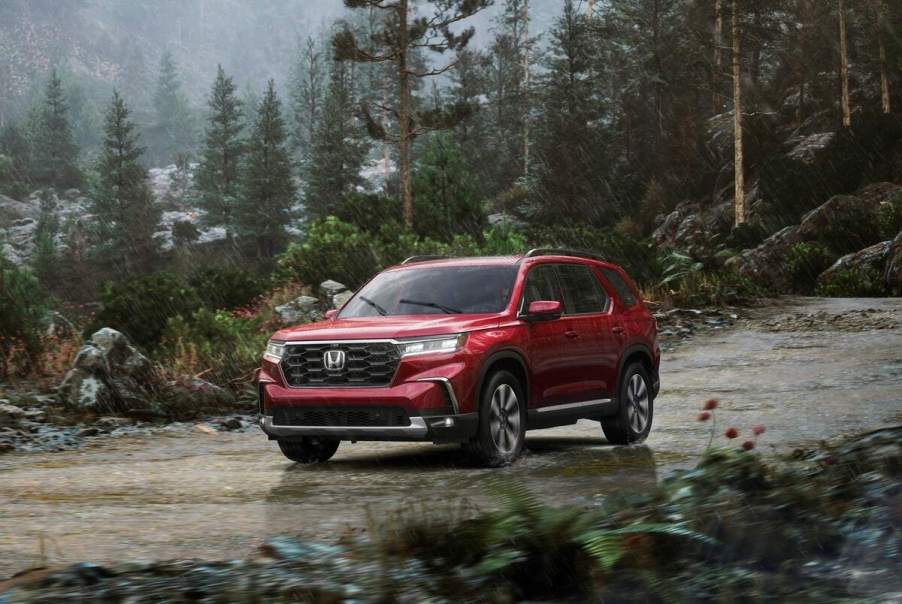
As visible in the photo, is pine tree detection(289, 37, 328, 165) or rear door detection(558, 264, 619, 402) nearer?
Result: rear door detection(558, 264, 619, 402)

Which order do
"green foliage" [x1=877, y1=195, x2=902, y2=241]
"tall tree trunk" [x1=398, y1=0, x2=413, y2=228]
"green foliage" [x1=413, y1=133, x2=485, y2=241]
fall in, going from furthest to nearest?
"tall tree trunk" [x1=398, y1=0, x2=413, y2=228]
"green foliage" [x1=413, y1=133, x2=485, y2=241]
"green foliage" [x1=877, y1=195, x2=902, y2=241]

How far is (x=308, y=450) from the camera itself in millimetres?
11102

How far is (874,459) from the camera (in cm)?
663

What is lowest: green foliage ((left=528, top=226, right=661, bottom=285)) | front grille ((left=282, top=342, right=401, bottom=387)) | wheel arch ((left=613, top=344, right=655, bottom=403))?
wheel arch ((left=613, top=344, right=655, bottom=403))

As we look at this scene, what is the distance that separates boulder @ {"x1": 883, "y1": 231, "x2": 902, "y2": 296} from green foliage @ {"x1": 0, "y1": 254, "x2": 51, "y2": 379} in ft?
66.7

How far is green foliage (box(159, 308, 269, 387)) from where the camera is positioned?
57.1 ft

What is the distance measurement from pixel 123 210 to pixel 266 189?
10.2 m

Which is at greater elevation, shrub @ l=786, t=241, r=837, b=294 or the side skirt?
shrub @ l=786, t=241, r=837, b=294

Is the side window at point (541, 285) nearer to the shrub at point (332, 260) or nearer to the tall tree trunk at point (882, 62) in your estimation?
the shrub at point (332, 260)

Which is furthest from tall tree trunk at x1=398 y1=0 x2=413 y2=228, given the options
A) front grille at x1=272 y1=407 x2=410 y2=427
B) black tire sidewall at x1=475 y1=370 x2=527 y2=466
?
front grille at x1=272 y1=407 x2=410 y2=427

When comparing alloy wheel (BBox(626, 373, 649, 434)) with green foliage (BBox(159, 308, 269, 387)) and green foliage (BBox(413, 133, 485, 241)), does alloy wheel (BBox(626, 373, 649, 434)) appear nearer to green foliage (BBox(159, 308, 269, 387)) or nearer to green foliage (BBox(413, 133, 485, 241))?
green foliage (BBox(159, 308, 269, 387))

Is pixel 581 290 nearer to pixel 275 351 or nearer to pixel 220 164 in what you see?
pixel 275 351

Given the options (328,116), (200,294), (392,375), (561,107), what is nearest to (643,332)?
(392,375)

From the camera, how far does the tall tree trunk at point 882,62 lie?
55031 mm
